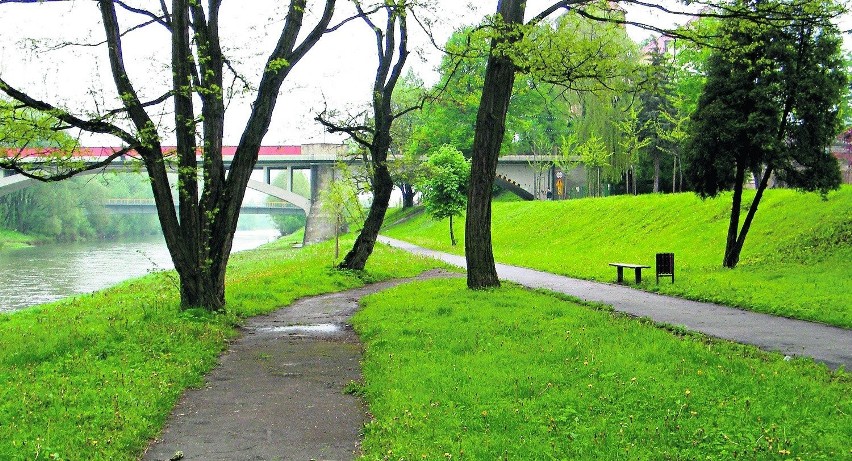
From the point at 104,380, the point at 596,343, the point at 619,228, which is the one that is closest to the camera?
the point at 104,380

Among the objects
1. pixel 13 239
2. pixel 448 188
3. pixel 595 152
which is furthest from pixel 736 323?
pixel 13 239

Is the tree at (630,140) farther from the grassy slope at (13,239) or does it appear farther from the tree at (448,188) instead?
the grassy slope at (13,239)

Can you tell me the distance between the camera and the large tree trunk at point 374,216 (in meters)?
18.7

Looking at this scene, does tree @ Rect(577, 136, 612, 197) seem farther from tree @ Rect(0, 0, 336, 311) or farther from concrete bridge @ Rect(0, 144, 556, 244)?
tree @ Rect(0, 0, 336, 311)

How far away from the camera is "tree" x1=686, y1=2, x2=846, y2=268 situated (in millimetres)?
16875

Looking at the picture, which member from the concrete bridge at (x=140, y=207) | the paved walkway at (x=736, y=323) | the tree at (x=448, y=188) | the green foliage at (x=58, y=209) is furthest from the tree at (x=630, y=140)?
the green foliage at (x=58, y=209)

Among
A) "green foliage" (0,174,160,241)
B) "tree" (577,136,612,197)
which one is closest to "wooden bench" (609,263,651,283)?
"tree" (577,136,612,197)

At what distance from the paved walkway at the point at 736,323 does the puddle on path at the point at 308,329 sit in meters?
4.71

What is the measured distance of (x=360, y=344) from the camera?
9.16 meters

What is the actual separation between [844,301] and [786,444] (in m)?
8.22

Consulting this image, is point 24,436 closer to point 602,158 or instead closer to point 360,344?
point 360,344

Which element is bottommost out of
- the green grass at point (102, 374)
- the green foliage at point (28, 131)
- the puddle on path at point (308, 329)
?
the puddle on path at point (308, 329)

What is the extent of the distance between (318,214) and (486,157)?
45099 millimetres

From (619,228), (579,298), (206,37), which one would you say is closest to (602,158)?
(619,228)
